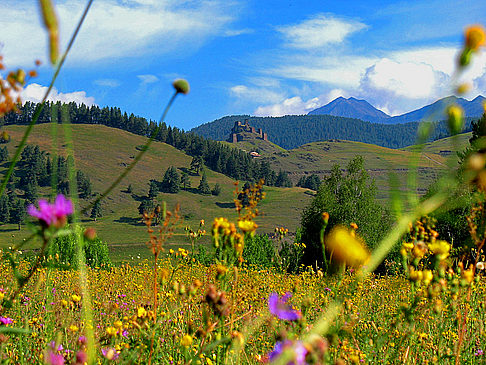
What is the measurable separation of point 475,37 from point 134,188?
83090 mm

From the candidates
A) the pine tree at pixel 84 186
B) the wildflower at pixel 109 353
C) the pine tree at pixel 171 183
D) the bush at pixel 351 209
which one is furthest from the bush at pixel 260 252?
the pine tree at pixel 171 183

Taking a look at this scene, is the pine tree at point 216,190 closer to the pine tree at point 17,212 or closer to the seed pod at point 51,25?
the pine tree at point 17,212

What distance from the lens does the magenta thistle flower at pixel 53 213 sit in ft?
2.53

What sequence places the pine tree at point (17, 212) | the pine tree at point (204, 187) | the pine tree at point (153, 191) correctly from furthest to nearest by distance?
1. the pine tree at point (204, 187)
2. the pine tree at point (153, 191)
3. the pine tree at point (17, 212)

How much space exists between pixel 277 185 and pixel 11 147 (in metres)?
56.8

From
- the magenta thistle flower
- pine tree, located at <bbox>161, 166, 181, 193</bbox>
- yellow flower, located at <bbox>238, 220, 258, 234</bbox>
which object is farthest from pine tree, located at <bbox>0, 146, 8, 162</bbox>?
the magenta thistle flower

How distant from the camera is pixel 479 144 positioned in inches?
27.7

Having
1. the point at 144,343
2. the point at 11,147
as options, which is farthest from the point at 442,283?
the point at 11,147

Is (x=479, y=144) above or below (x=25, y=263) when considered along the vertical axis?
above

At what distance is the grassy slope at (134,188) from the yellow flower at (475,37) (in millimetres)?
50730

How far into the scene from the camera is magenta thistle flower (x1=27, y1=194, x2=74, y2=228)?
0.77 m

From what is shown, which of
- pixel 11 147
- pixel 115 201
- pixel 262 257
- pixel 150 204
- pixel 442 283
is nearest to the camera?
pixel 442 283

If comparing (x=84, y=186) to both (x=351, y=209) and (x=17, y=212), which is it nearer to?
(x=17, y=212)

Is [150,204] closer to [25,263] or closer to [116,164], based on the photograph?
[116,164]
